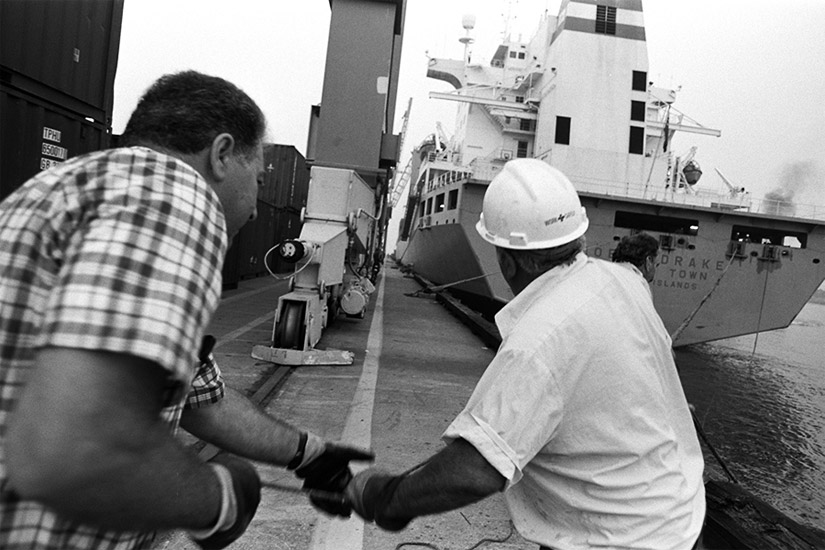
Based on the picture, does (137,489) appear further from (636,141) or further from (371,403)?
(636,141)

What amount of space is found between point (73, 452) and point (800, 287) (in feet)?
57.2

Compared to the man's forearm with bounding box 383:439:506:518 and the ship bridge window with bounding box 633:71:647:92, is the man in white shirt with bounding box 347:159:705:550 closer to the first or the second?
the man's forearm with bounding box 383:439:506:518

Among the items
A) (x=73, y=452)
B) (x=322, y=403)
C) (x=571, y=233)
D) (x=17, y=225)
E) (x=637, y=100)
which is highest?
(x=637, y=100)

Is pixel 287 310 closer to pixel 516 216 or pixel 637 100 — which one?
pixel 516 216

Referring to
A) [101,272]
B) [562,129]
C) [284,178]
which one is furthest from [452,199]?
[101,272]

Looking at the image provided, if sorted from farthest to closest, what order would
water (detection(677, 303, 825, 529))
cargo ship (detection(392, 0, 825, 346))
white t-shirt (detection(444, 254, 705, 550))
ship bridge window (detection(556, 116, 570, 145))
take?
1. ship bridge window (detection(556, 116, 570, 145))
2. cargo ship (detection(392, 0, 825, 346))
3. water (detection(677, 303, 825, 529))
4. white t-shirt (detection(444, 254, 705, 550))

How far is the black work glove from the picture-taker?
1.08m

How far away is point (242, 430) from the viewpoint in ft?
5.85

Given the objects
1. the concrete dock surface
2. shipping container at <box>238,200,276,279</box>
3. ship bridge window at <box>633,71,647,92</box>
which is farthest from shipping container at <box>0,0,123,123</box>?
ship bridge window at <box>633,71,647,92</box>

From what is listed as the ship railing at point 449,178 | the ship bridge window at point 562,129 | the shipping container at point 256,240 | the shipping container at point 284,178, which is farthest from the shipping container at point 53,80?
the ship bridge window at point 562,129

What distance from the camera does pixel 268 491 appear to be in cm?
376

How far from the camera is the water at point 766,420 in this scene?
22.1ft

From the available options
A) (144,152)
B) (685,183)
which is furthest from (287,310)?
(685,183)

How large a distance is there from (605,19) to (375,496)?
1874 cm
